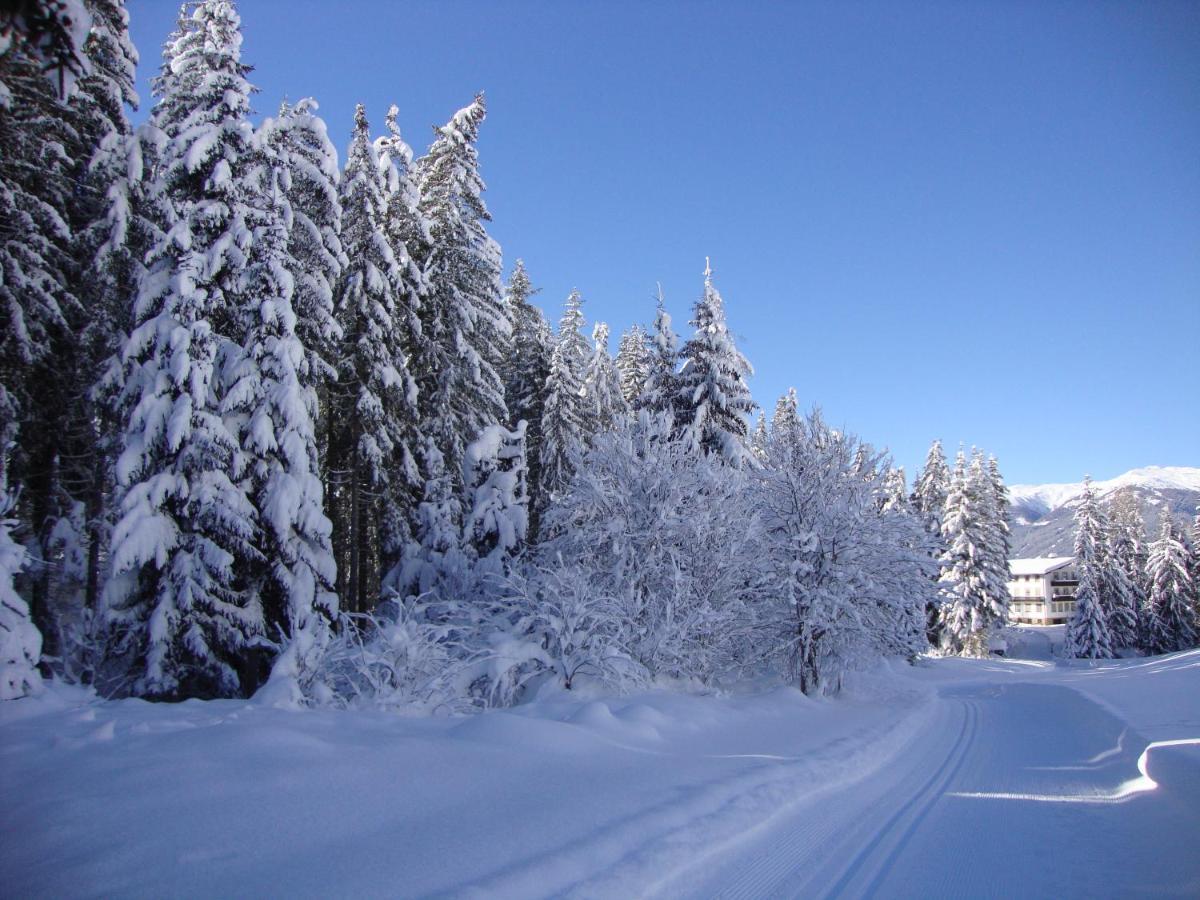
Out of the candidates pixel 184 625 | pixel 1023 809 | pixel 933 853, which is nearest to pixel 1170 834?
pixel 1023 809

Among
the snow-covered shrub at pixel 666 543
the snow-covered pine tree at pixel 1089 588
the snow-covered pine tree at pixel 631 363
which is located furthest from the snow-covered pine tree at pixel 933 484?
the snow-covered shrub at pixel 666 543

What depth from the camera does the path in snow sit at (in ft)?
17.2

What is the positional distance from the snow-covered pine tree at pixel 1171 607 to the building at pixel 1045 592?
44.2 m

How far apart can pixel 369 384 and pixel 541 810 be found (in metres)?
15.2

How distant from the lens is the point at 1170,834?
6.52 metres

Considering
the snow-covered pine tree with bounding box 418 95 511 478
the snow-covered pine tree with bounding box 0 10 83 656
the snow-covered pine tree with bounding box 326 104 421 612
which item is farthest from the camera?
the snow-covered pine tree with bounding box 418 95 511 478

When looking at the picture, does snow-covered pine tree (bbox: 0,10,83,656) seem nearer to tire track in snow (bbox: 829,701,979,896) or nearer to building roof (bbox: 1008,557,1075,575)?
tire track in snow (bbox: 829,701,979,896)

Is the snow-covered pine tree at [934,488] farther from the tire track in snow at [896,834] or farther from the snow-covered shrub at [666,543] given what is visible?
the tire track in snow at [896,834]

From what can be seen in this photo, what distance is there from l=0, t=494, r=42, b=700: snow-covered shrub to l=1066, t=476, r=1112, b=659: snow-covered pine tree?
58138 mm

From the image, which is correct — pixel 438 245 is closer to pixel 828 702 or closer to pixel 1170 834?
pixel 828 702

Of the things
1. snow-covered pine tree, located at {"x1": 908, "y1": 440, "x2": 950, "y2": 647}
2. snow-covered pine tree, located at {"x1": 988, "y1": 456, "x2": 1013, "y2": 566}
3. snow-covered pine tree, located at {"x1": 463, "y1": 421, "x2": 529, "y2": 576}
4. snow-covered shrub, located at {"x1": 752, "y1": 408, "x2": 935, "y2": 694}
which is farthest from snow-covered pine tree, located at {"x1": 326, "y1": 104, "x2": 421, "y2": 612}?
snow-covered pine tree, located at {"x1": 988, "y1": 456, "x2": 1013, "y2": 566}

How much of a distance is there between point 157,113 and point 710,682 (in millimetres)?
19708

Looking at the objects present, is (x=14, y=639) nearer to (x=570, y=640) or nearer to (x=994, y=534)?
(x=570, y=640)

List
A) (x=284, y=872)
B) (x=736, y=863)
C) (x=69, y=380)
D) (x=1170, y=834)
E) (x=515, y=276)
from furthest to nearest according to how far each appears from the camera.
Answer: (x=515, y=276) → (x=69, y=380) → (x=1170, y=834) → (x=736, y=863) → (x=284, y=872)
